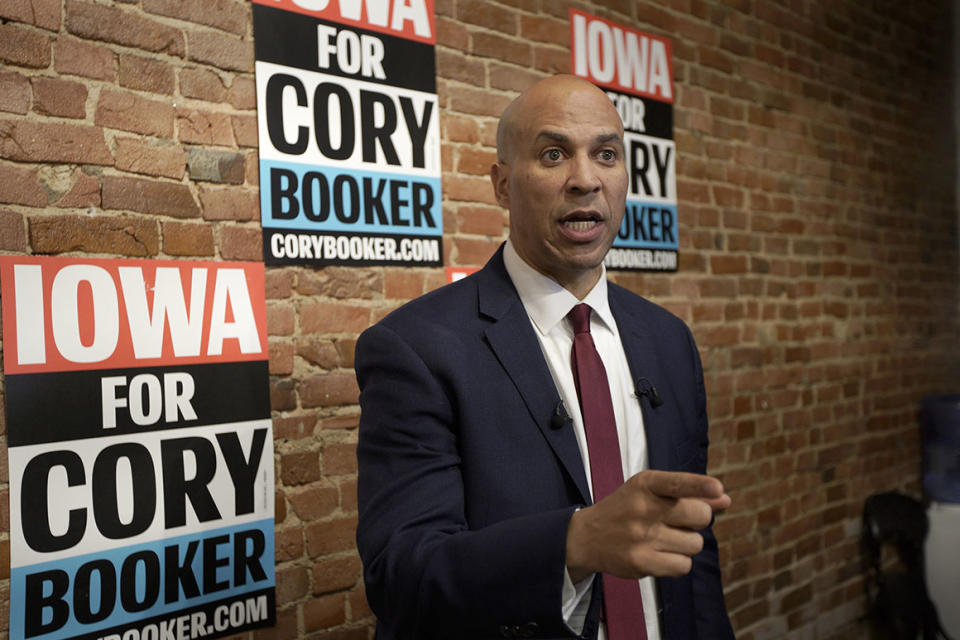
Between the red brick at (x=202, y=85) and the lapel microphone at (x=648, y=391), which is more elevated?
the red brick at (x=202, y=85)

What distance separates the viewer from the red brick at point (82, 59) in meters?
1.60

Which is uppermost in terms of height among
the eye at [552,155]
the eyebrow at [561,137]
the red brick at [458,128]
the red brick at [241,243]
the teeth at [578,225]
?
the red brick at [458,128]

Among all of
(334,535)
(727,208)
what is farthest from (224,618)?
(727,208)

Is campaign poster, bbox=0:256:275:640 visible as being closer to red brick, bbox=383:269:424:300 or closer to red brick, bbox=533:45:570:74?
red brick, bbox=383:269:424:300

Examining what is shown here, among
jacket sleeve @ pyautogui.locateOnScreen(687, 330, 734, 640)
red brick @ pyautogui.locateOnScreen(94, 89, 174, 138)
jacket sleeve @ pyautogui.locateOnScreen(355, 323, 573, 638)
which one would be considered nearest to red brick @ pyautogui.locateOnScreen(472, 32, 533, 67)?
red brick @ pyautogui.locateOnScreen(94, 89, 174, 138)

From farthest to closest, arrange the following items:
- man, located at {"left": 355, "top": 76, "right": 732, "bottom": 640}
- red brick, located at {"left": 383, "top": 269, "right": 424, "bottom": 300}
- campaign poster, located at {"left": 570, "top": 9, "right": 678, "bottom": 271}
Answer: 1. campaign poster, located at {"left": 570, "top": 9, "right": 678, "bottom": 271}
2. red brick, located at {"left": 383, "top": 269, "right": 424, "bottom": 300}
3. man, located at {"left": 355, "top": 76, "right": 732, "bottom": 640}

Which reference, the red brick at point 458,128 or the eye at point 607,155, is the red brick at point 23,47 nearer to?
the red brick at point 458,128

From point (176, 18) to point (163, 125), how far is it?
→ 242mm

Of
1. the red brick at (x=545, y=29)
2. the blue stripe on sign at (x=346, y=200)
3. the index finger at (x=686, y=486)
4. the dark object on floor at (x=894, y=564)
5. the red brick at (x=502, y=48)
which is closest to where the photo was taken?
the index finger at (x=686, y=486)

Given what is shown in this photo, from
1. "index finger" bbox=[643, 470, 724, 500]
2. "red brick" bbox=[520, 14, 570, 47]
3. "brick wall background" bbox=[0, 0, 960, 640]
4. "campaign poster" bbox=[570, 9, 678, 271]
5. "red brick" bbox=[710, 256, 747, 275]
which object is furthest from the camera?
"red brick" bbox=[710, 256, 747, 275]

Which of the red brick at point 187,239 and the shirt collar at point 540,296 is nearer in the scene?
the shirt collar at point 540,296

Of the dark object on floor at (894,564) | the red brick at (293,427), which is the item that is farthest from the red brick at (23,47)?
the dark object on floor at (894,564)

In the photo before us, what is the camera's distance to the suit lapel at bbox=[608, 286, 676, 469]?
4.87 ft

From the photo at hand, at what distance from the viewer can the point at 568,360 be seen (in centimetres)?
147
